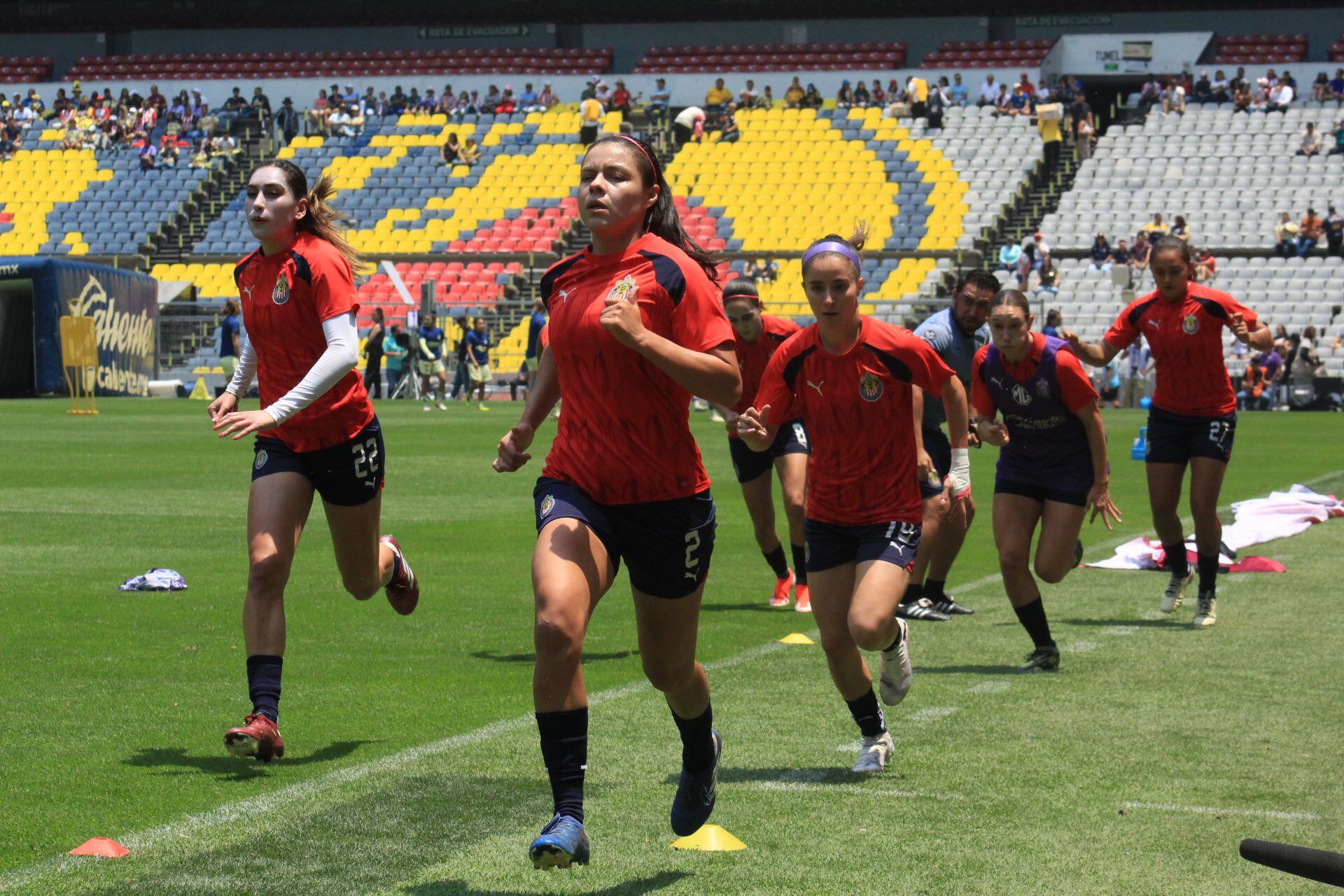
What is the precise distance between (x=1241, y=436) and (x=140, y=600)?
818 inches

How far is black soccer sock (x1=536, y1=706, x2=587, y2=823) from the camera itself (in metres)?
4.53

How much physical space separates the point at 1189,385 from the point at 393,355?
28627 millimetres

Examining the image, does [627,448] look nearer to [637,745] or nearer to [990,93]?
[637,745]

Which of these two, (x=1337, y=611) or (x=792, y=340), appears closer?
(x=792, y=340)

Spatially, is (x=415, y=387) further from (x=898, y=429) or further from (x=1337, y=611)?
(x=898, y=429)

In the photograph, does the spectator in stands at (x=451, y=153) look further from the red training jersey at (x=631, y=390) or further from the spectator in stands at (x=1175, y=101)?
the red training jersey at (x=631, y=390)

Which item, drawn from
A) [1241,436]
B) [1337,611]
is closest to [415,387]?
[1241,436]

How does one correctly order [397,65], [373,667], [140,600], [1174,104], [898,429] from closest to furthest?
[898,429]
[373,667]
[140,600]
[1174,104]
[397,65]

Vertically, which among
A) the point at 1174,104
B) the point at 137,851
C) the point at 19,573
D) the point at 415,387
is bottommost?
the point at 415,387

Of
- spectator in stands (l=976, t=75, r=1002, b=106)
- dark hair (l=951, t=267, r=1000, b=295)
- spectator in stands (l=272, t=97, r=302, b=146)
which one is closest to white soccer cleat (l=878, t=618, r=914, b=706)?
dark hair (l=951, t=267, r=1000, b=295)

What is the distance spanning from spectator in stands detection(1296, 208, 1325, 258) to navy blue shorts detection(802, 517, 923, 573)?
36.0m

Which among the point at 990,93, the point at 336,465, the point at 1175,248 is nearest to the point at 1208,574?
the point at 1175,248

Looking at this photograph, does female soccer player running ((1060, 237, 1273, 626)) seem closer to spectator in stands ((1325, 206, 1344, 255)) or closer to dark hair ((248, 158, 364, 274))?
dark hair ((248, 158, 364, 274))

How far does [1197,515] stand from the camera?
10203 mm
